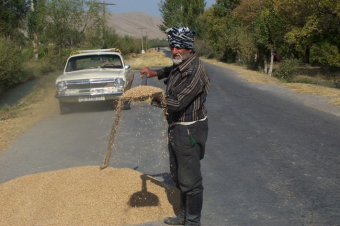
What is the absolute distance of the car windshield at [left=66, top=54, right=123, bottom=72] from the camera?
1255 centimetres

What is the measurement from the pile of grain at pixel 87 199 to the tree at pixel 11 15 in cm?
2188

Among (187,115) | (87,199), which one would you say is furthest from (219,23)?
(187,115)

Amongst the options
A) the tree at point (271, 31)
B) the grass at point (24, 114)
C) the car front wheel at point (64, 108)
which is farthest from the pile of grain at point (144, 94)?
the tree at point (271, 31)

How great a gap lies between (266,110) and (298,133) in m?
2.81

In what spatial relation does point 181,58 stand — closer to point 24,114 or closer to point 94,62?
point 94,62

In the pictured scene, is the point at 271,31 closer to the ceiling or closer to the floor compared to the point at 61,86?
closer to the ceiling

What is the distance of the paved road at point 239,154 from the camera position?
4559 mm

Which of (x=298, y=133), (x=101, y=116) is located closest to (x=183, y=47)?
(x=298, y=133)

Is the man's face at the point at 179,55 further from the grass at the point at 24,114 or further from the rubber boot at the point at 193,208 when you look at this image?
the grass at the point at 24,114

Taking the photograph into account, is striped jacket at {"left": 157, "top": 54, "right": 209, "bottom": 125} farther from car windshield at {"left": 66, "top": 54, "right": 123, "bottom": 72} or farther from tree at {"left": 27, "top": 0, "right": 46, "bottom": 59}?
tree at {"left": 27, "top": 0, "right": 46, "bottom": 59}

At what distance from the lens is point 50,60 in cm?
3086

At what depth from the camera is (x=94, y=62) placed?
41.4ft

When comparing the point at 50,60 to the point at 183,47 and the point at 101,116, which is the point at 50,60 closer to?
the point at 101,116

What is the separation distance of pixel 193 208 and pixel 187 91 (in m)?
1.16
